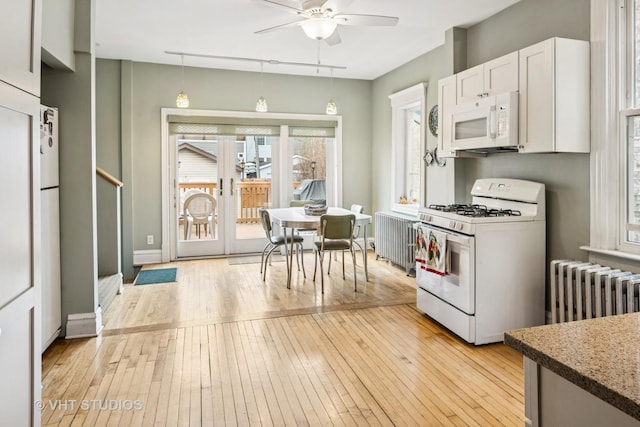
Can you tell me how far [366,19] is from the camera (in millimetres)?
3430

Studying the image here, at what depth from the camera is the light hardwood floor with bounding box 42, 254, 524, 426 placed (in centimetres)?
213

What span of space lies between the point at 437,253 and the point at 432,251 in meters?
0.07

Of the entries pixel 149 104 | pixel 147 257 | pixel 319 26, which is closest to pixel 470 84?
pixel 319 26

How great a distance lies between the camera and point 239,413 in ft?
6.98

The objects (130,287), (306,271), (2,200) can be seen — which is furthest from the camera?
(306,271)

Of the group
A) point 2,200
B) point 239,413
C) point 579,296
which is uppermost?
point 2,200

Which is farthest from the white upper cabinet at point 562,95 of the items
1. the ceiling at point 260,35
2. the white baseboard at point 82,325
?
the white baseboard at point 82,325

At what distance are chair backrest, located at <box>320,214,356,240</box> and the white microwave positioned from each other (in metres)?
1.23

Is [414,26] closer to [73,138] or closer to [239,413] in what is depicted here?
[73,138]

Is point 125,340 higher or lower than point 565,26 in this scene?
lower

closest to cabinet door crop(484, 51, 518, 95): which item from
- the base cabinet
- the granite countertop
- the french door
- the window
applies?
the window

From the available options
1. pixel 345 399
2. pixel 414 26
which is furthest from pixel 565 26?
pixel 345 399

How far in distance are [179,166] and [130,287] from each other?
197 cm

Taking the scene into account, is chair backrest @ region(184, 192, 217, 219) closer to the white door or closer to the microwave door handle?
the white door
